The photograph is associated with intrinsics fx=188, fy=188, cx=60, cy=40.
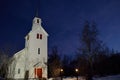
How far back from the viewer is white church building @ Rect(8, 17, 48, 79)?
3500cm

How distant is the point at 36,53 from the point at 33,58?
112cm

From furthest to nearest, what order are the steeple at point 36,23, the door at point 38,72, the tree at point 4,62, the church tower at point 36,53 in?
the tree at point 4,62 → the steeple at point 36,23 → the church tower at point 36,53 → the door at point 38,72

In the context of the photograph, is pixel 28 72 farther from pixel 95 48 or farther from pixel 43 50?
pixel 95 48

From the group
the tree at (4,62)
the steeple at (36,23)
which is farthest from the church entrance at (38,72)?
the tree at (4,62)

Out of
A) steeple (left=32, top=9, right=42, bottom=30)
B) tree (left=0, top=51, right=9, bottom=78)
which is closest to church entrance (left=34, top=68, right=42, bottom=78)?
steeple (left=32, top=9, right=42, bottom=30)

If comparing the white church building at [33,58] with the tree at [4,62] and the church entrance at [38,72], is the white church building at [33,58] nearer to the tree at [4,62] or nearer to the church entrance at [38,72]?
the church entrance at [38,72]

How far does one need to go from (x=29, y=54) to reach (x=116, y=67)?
20.2 metres

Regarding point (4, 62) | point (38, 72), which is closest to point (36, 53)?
point (38, 72)

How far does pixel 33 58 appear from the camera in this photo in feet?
116

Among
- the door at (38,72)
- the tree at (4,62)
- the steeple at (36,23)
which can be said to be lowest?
the door at (38,72)

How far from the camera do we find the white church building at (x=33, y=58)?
35.0 m

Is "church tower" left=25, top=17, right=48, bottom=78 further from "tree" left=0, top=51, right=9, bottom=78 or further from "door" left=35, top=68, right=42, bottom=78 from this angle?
"tree" left=0, top=51, right=9, bottom=78

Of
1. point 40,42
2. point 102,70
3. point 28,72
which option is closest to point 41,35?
point 40,42

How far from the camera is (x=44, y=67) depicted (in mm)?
35719
